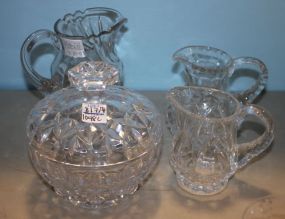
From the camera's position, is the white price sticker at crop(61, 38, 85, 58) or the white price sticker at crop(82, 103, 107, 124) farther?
the white price sticker at crop(61, 38, 85, 58)

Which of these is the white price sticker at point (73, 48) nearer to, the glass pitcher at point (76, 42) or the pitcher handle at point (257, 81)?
the glass pitcher at point (76, 42)

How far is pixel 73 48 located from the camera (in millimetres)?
720

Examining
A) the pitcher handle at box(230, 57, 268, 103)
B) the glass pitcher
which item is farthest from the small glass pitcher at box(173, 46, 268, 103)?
the glass pitcher

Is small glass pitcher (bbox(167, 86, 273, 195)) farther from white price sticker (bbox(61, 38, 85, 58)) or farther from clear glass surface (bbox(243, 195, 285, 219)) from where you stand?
white price sticker (bbox(61, 38, 85, 58))

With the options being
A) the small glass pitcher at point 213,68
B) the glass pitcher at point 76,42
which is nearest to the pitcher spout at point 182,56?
the small glass pitcher at point 213,68

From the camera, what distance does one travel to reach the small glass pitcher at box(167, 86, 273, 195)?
63 centimetres

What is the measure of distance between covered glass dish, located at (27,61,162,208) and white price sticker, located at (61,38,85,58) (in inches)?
3.4

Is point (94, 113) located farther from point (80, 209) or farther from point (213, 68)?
point (213, 68)

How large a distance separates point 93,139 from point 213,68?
248 millimetres

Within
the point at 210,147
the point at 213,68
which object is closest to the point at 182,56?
the point at 213,68

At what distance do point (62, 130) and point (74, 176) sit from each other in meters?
0.07

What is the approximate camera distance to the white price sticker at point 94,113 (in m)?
0.60

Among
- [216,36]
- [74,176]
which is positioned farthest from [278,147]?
[74,176]

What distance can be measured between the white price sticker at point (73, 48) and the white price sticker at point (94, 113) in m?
0.15
